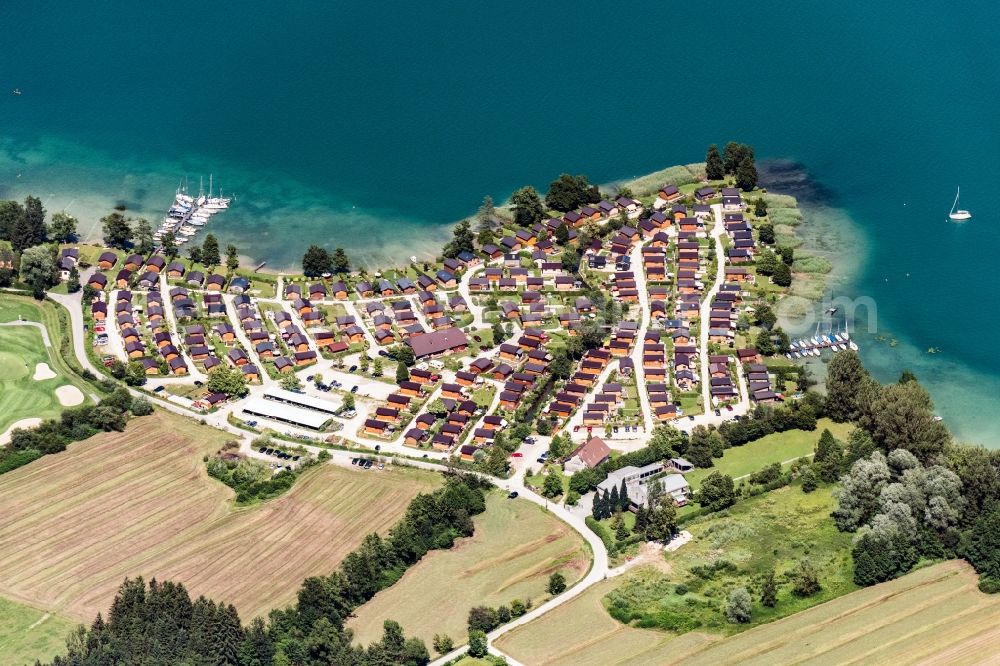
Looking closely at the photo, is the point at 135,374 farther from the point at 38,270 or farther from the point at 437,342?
the point at 437,342

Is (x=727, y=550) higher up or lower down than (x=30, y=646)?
higher up

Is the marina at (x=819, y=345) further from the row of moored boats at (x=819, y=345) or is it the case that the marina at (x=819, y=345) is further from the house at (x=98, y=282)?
the house at (x=98, y=282)

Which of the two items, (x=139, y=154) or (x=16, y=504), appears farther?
(x=139, y=154)

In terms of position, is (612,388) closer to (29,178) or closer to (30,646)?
(30,646)

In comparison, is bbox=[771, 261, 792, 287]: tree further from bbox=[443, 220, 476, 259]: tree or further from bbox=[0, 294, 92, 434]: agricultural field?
bbox=[0, 294, 92, 434]: agricultural field

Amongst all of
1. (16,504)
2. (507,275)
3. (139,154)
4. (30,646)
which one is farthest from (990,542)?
(139,154)

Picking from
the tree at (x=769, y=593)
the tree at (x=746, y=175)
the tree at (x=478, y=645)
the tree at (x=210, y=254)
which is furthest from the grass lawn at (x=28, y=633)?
the tree at (x=746, y=175)
